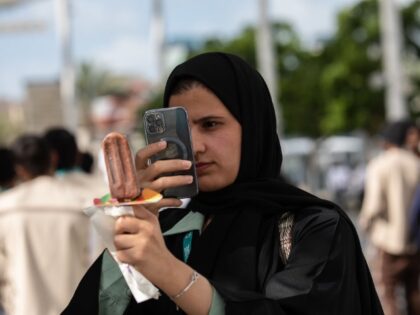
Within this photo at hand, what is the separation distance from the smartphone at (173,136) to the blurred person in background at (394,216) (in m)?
4.98

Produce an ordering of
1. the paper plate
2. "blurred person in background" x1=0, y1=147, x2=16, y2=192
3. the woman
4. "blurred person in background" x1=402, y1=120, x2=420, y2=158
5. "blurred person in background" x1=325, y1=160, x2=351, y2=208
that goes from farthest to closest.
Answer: "blurred person in background" x1=325, y1=160, x2=351, y2=208
"blurred person in background" x1=402, y1=120, x2=420, y2=158
"blurred person in background" x1=0, y1=147, x2=16, y2=192
the woman
the paper plate

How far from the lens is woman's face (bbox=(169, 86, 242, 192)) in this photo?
2.19 metres

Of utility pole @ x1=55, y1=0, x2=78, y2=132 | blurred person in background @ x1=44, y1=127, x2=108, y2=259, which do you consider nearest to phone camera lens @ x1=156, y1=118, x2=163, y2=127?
blurred person in background @ x1=44, y1=127, x2=108, y2=259

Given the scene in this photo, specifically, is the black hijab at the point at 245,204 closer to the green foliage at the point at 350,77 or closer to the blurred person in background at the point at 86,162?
the blurred person in background at the point at 86,162

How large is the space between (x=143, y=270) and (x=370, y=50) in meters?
39.6

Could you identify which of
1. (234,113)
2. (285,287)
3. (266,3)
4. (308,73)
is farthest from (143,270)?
(308,73)

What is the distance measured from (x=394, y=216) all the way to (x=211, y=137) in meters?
4.91

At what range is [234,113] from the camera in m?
2.21

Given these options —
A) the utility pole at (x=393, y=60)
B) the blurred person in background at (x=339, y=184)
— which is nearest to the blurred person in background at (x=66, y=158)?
the utility pole at (x=393, y=60)

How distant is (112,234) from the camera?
183 centimetres

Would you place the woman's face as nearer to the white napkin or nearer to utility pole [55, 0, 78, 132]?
the white napkin

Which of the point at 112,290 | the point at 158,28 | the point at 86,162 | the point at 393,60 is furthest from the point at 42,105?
the point at 112,290

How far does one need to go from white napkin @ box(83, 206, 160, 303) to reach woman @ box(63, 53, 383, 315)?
152 mm

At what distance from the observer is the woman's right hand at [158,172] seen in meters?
1.91
